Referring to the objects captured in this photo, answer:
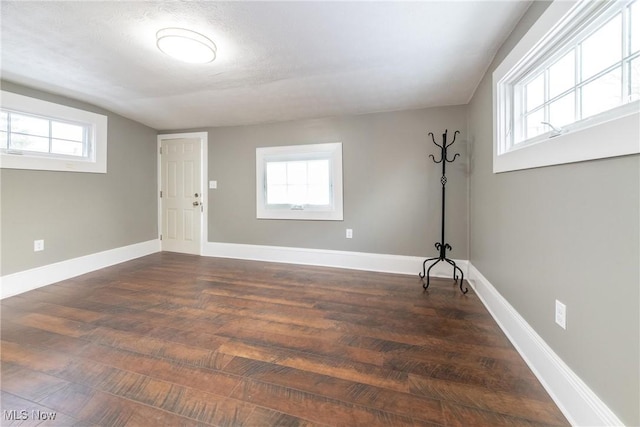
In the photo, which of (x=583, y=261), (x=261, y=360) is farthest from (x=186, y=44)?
(x=583, y=261)

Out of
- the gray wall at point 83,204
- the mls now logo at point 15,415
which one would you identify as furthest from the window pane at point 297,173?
the mls now logo at point 15,415

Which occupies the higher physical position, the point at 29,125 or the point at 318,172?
the point at 29,125

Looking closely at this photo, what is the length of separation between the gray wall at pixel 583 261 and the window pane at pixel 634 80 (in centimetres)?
26

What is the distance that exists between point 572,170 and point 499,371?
3.77 feet

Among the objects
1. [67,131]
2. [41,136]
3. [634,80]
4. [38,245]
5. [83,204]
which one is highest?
[67,131]

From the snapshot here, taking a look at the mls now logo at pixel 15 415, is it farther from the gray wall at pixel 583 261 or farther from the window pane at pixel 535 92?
the window pane at pixel 535 92

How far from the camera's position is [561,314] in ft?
4.19

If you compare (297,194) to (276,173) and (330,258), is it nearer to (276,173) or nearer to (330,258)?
(276,173)

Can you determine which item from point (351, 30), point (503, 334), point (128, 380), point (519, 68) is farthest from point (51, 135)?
point (503, 334)

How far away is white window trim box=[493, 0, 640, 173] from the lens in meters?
0.92

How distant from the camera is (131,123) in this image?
12.9ft

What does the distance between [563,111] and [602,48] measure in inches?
12.7

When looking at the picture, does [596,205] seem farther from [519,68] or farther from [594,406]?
[519,68]

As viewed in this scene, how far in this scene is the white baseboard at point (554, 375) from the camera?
1.03 metres
